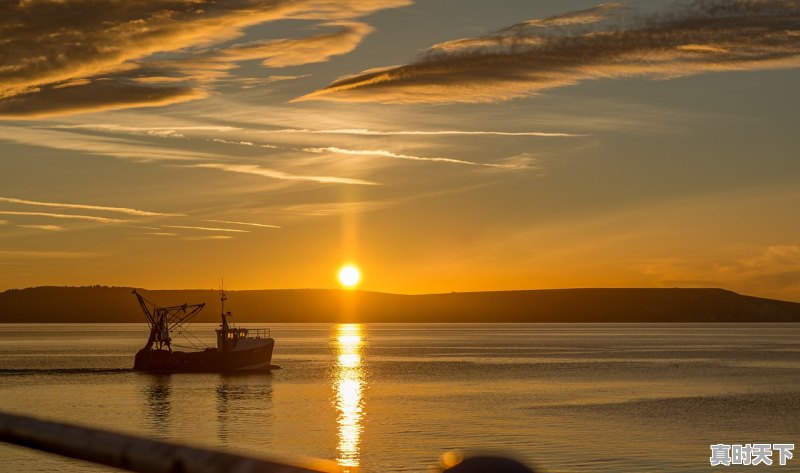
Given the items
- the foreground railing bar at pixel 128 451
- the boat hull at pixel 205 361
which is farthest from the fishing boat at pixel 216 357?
the foreground railing bar at pixel 128 451

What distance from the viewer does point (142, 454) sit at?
24.5 feet

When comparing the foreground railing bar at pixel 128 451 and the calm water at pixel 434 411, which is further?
the calm water at pixel 434 411

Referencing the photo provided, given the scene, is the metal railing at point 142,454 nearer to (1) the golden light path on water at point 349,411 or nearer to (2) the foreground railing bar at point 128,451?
(2) the foreground railing bar at point 128,451

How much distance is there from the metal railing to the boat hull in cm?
13471

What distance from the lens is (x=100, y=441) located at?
26.6 ft

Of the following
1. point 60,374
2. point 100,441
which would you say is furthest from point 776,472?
point 60,374

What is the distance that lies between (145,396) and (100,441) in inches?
4287

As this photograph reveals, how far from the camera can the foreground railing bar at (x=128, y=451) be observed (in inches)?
247

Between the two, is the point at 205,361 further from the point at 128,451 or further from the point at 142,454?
the point at 142,454

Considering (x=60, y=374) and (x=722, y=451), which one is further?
(x=60, y=374)

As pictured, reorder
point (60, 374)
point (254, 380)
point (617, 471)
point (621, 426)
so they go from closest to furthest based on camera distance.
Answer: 1. point (617, 471)
2. point (621, 426)
3. point (254, 380)
4. point (60, 374)

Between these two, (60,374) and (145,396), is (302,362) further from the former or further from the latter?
(145,396)

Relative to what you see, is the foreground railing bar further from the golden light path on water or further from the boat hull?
the boat hull

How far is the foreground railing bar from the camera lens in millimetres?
6277
